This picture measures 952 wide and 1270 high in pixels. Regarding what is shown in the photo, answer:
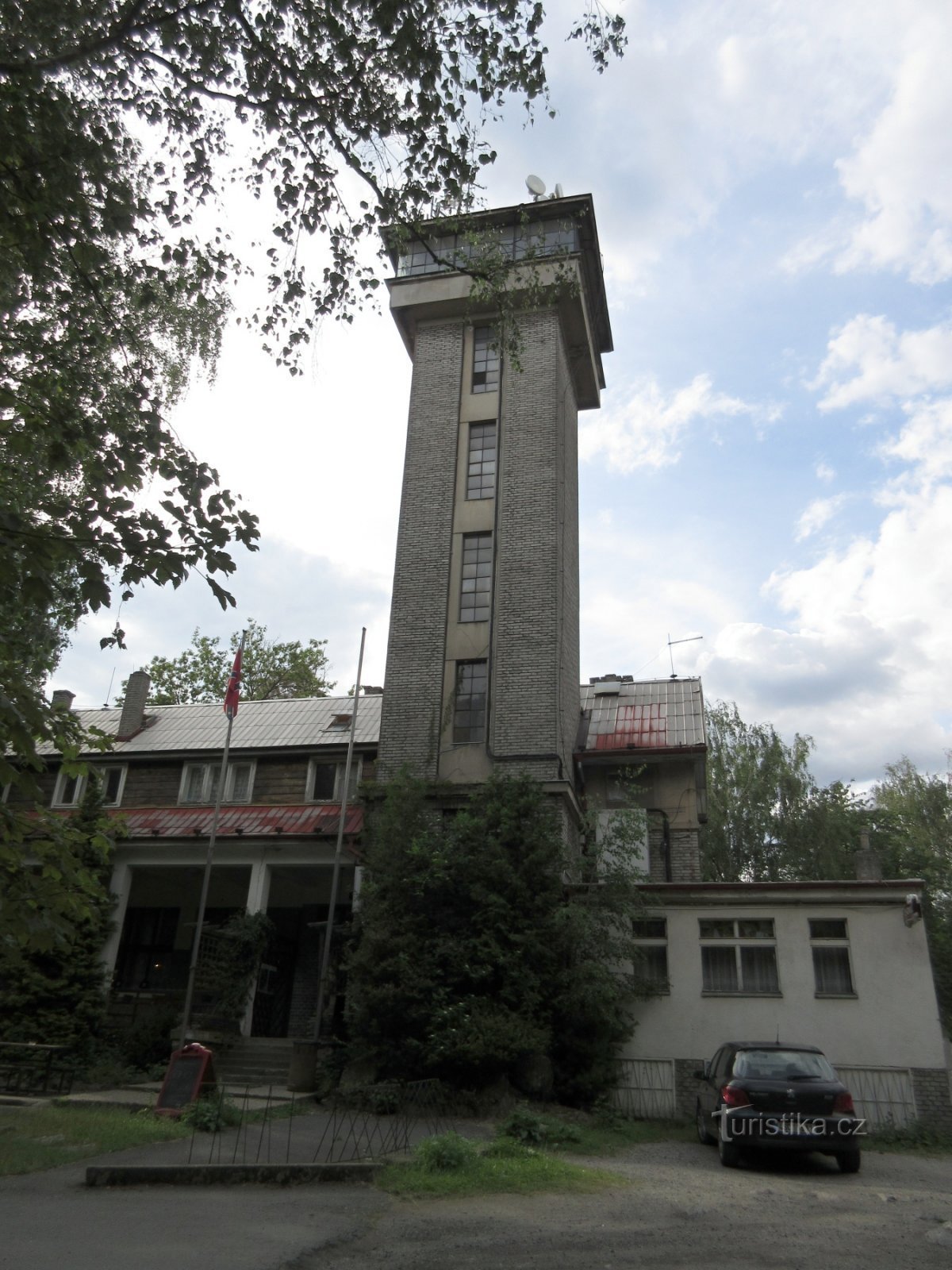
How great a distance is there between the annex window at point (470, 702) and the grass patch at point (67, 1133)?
951 centimetres

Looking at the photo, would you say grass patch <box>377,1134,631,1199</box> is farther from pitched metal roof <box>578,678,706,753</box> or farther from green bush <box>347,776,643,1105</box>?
pitched metal roof <box>578,678,706,753</box>

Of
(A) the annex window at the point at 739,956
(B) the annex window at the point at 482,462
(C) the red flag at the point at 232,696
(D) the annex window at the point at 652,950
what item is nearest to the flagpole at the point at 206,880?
(C) the red flag at the point at 232,696

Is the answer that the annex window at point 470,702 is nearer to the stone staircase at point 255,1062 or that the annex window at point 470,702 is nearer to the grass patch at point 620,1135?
the stone staircase at point 255,1062

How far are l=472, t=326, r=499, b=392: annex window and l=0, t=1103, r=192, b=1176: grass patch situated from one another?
56.8 feet

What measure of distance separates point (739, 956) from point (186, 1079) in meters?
9.45

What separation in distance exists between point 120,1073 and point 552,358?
17907mm

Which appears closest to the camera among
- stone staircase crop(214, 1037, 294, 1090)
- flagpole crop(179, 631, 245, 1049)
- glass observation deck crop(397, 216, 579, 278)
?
flagpole crop(179, 631, 245, 1049)

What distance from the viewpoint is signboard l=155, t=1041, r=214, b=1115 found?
1298 centimetres

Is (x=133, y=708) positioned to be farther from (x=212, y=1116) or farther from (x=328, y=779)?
(x=212, y=1116)

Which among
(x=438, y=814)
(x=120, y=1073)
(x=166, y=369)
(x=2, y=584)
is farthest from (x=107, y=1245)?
(x=438, y=814)

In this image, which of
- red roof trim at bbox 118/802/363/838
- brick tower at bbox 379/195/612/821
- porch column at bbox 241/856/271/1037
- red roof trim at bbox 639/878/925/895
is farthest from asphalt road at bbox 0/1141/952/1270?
red roof trim at bbox 118/802/363/838

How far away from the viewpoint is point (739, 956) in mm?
17062

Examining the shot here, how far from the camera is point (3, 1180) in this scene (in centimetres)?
863

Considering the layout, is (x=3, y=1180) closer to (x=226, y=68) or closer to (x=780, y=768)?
(x=226, y=68)
